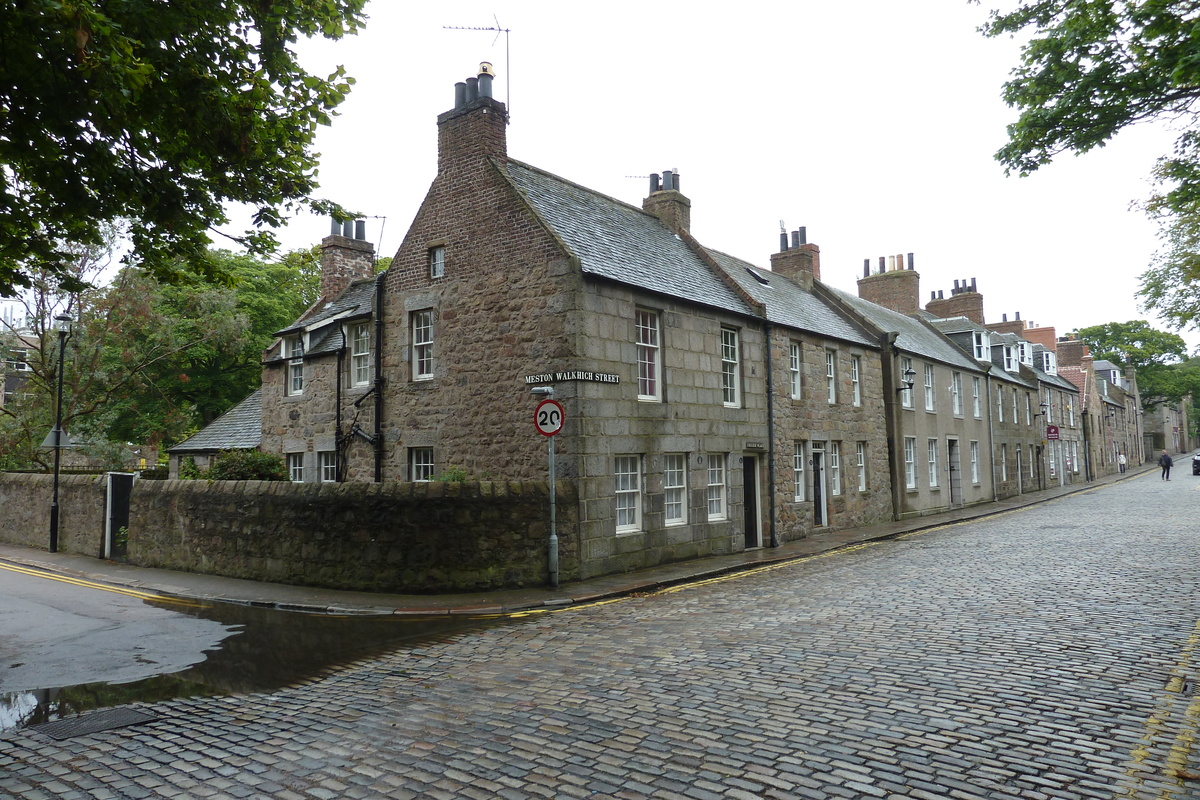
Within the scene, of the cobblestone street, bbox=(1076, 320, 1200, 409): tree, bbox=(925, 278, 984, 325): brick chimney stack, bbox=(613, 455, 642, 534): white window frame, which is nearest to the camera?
the cobblestone street

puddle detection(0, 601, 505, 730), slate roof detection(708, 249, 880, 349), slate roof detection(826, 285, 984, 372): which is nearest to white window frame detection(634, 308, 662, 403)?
slate roof detection(708, 249, 880, 349)

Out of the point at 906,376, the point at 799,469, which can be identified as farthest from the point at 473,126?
the point at 906,376

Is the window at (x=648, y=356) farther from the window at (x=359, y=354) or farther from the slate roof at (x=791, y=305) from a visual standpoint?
the window at (x=359, y=354)

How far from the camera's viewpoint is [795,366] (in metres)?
22.2

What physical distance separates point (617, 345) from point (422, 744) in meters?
10.8

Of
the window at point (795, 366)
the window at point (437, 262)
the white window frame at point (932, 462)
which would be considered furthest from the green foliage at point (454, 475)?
the white window frame at point (932, 462)

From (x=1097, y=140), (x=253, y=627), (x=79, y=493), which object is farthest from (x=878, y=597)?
(x=79, y=493)

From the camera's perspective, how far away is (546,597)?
12.4 meters

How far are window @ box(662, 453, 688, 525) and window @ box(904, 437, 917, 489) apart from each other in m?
14.3

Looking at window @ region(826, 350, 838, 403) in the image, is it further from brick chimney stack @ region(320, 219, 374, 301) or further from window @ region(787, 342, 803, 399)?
brick chimney stack @ region(320, 219, 374, 301)

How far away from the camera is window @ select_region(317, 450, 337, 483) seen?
68.5 feet

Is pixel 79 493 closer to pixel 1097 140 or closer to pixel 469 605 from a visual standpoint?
pixel 469 605

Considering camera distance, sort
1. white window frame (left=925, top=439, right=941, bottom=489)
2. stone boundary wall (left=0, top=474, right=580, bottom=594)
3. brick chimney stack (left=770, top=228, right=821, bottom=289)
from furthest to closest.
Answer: white window frame (left=925, top=439, right=941, bottom=489)
brick chimney stack (left=770, top=228, right=821, bottom=289)
stone boundary wall (left=0, top=474, right=580, bottom=594)

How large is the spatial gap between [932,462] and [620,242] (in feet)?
61.0
